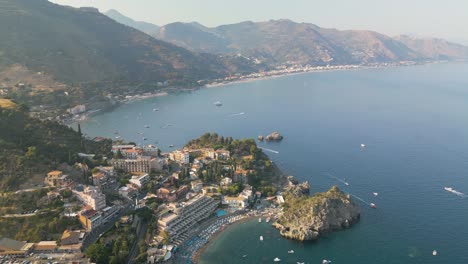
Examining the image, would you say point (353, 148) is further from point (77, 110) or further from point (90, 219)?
point (77, 110)

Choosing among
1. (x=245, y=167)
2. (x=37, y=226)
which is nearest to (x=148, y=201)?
(x=37, y=226)

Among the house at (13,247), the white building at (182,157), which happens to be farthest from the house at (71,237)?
the white building at (182,157)

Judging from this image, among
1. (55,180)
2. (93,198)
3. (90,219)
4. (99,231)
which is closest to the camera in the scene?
(90,219)

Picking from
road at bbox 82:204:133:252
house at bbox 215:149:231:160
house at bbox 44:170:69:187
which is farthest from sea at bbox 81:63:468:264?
house at bbox 44:170:69:187

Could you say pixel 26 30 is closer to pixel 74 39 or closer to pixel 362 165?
pixel 74 39

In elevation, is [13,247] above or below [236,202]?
above

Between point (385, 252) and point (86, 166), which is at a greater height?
point (86, 166)

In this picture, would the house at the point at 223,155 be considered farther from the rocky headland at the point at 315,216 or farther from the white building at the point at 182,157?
the rocky headland at the point at 315,216

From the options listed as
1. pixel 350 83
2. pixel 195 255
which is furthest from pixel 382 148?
pixel 350 83
